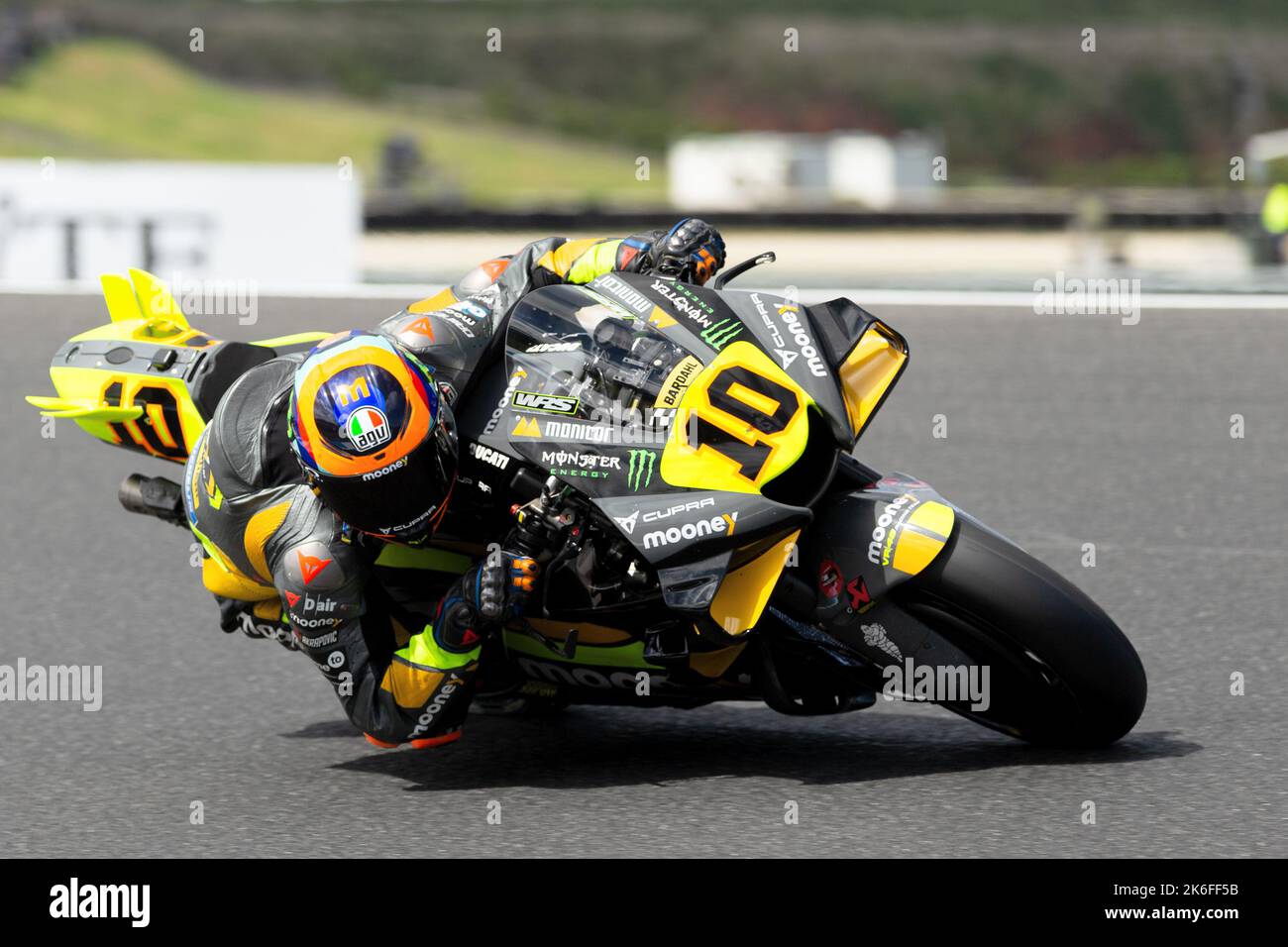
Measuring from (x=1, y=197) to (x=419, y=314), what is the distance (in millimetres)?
9535

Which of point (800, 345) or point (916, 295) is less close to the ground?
point (916, 295)

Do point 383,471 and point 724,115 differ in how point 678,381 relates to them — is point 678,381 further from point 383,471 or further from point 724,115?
point 724,115

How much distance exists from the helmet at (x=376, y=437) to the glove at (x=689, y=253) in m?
0.71

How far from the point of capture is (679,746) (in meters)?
4.79

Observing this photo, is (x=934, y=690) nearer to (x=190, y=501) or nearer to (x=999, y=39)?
(x=190, y=501)

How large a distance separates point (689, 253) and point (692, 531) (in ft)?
2.74

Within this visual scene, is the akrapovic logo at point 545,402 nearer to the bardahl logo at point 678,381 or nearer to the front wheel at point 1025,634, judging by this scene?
the bardahl logo at point 678,381

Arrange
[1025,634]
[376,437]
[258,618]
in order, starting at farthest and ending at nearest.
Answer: [258,618] → [1025,634] → [376,437]

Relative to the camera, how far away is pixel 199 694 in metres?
5.40

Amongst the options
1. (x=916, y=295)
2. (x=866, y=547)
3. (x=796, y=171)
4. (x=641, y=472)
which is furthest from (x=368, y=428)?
(x=796, y=171)

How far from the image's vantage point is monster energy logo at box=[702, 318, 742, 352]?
13.5ft

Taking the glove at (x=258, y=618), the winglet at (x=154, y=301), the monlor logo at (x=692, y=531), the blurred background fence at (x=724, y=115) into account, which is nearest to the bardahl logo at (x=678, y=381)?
the monlor logo at (x=692, y=531)

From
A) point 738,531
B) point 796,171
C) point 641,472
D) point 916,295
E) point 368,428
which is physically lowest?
point 738,531

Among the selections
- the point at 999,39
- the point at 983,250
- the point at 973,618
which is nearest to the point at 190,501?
the point at 973,618
